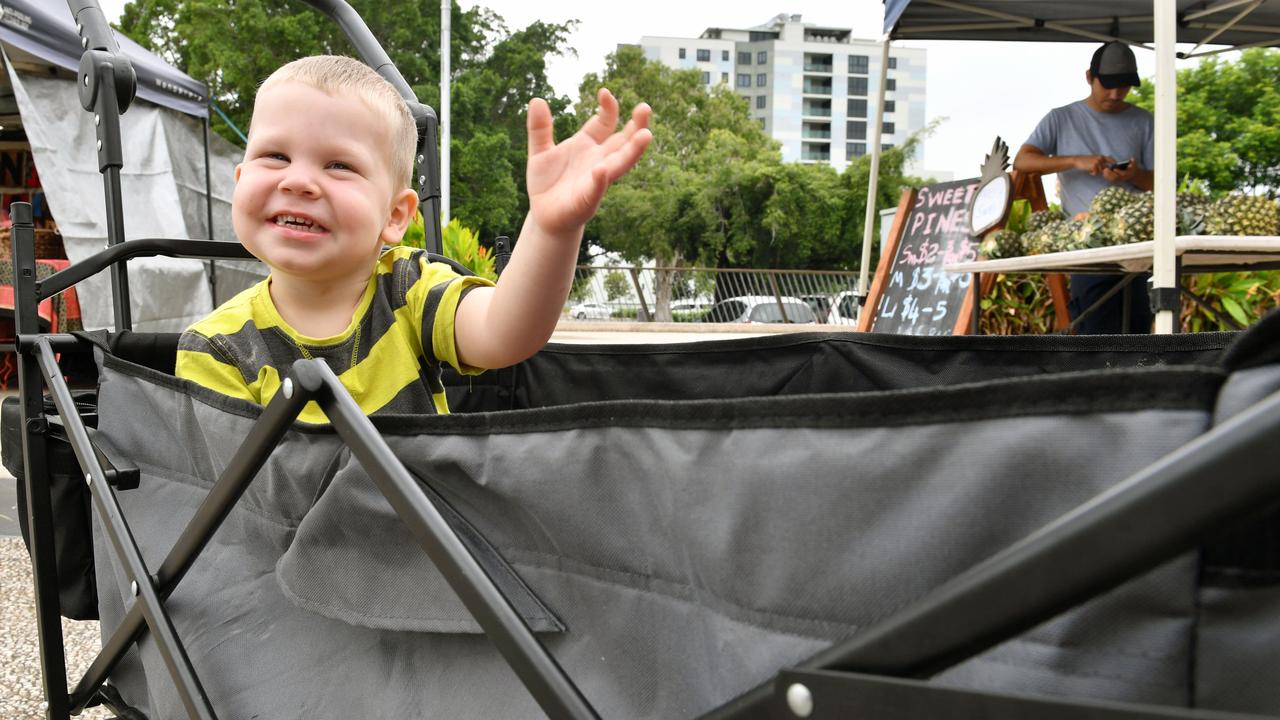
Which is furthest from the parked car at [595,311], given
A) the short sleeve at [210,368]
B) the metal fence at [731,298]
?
the short sleeve at [210,368]

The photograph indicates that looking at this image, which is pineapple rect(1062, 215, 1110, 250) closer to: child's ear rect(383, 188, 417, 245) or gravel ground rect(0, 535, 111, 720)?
child's ear rect(383, 188, 417, 245)

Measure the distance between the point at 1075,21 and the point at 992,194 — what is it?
53.0 inches

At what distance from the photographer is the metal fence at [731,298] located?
59.5 feet

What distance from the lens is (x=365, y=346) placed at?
4.56 feet

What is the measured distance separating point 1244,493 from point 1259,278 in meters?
5.88

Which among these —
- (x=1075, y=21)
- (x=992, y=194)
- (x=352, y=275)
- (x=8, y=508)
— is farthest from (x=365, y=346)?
(x=1075, y=21)

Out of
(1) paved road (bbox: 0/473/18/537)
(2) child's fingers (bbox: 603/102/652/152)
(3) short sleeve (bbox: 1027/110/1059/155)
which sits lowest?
(1) paved road (bbox: 0/473/18/537)

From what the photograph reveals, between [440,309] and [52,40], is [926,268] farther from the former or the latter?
[52,40]

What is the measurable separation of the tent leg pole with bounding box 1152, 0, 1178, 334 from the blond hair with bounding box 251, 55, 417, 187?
1995 millimetres

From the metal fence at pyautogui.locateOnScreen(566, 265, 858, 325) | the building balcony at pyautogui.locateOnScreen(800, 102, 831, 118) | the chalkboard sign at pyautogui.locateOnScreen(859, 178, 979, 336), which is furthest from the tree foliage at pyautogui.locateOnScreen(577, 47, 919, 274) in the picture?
the building balcony at pyautogui.locateOnScreen(800, 102, 831, 118)

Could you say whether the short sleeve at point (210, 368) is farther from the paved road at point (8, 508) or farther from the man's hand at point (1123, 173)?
the man's hand at point (1123, 173)

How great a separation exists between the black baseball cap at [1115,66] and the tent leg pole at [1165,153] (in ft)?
5.03

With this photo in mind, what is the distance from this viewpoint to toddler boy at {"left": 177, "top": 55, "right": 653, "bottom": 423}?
115 cm

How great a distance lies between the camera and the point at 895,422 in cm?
A: 50
